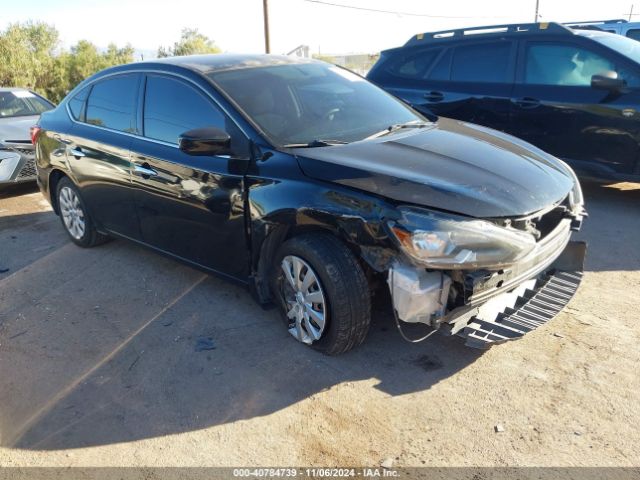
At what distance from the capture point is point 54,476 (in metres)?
2.59

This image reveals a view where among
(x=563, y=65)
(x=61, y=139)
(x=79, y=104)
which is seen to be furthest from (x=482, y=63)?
(x=61, y=139)

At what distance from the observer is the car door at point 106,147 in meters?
4.36

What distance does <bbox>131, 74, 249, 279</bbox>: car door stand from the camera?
3.53 metres

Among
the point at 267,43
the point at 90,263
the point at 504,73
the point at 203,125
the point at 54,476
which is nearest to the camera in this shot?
the point at 54,476

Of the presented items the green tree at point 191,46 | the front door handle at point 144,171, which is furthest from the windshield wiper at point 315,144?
the green tree at point 191,46

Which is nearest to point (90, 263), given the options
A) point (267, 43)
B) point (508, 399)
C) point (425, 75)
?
point (508, 399)

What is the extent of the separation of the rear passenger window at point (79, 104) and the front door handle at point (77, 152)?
0.28m

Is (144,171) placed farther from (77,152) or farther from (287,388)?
(287,388)

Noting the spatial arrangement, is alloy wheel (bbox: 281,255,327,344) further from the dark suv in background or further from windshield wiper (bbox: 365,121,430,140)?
the dark suv in background

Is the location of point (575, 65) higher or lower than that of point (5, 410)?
higher

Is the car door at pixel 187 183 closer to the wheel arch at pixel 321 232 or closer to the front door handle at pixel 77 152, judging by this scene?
the wheel arch at pixel 321 232

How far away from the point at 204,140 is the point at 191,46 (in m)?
32.9

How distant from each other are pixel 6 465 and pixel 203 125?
2.23 meters

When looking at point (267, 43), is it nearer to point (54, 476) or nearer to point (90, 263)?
point (90, 263)
